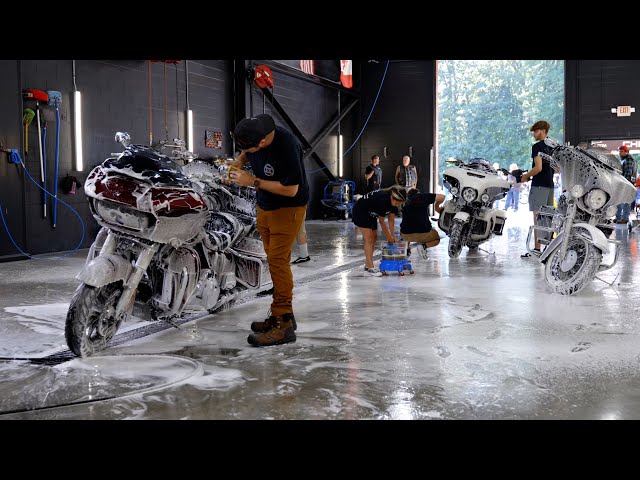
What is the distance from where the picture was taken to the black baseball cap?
13.0 feet

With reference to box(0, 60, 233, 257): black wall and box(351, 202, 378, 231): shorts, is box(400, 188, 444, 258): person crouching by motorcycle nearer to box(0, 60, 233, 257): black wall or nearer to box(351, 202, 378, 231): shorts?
box(351, 202, 378, 231): shorts

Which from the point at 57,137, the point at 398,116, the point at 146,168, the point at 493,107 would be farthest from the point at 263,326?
the point at 493,107

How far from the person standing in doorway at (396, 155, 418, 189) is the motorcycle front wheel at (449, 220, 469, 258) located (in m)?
10.4

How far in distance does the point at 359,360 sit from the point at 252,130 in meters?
1.41

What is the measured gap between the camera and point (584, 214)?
20.1ft

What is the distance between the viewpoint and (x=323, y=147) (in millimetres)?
19031

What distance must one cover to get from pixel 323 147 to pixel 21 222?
1094 centimetres

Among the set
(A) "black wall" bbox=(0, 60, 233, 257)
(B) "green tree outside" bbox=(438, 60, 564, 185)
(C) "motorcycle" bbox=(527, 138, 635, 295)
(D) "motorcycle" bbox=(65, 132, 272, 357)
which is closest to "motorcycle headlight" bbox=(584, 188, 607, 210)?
(C) "motorcycle" bbox=(527, 138, 635, 295)

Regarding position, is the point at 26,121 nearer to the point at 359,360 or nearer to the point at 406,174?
the point at 359,360

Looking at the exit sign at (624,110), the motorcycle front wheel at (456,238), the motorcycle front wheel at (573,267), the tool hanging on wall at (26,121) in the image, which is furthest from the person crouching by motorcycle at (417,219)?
the exit sign at (624,110)
